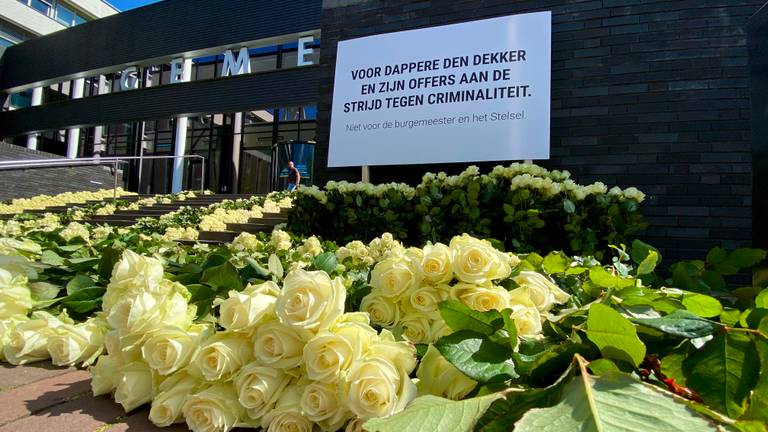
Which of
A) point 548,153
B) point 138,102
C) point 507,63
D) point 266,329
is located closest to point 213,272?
point 266,329

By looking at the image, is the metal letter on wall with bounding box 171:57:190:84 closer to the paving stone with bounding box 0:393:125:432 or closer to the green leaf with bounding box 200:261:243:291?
the green leaf with bounding box 200:261:243:291

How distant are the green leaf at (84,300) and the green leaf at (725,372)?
5.36ft

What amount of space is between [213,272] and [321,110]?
16.3ft

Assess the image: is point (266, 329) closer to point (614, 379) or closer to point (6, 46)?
point (614, 379)

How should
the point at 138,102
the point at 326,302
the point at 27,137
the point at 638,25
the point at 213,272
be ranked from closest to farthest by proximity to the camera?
the point at 326,302, the point at 213,272, the point at 638,25, the point at 138,102, the point at 27,137

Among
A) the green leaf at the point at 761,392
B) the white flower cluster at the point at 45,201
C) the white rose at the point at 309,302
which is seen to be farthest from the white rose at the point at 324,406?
the white flower cluster at the point at 45,201

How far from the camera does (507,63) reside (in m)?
4.89

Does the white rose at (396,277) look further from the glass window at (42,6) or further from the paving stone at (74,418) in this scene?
the glass window at (42,6)

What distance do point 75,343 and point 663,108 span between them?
16.4 ft

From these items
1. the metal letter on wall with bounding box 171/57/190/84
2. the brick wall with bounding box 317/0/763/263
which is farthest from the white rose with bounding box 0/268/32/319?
the metal letter on wall with bounding box 171/57/190/84

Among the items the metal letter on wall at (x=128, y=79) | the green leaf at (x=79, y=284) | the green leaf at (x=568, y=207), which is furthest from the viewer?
the metal letter on wall at (x=128, y=79)

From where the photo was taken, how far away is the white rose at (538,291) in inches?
36.9

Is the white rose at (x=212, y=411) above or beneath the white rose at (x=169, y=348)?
beneath

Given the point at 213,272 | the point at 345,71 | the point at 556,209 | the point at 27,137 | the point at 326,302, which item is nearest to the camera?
the point at 326,302
